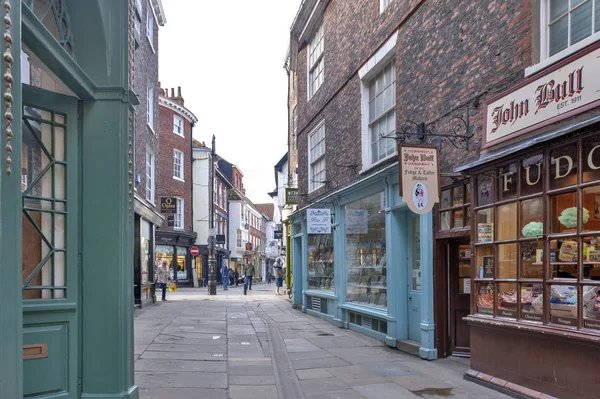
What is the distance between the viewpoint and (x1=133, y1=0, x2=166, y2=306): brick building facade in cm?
1753

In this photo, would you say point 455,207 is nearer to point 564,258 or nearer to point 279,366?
point 564,258

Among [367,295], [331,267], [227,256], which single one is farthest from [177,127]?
[367,295]

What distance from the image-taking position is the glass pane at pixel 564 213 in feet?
20.2

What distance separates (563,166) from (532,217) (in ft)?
2.56

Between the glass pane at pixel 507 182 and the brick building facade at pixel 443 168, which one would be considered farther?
the glass pane at pixel 507 182

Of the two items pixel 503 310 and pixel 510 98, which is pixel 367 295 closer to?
pixel 503 310

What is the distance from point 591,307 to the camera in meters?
5.83

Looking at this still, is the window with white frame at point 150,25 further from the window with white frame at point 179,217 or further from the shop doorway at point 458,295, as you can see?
the window with white frame at point 179,217

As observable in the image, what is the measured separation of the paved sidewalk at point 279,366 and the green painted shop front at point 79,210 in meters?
1.43

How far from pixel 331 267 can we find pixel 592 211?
32.6 ft

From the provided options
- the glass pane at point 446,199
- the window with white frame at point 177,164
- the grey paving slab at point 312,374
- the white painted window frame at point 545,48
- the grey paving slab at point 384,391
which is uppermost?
the window with white frame at point 177,164

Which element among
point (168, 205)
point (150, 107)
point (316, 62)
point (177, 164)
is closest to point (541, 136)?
point (316, 62)

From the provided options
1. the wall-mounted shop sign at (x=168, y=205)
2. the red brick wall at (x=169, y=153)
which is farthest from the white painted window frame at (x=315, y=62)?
the red brick wall at (x=169, y=153)

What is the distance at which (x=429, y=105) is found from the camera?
9.70 m
